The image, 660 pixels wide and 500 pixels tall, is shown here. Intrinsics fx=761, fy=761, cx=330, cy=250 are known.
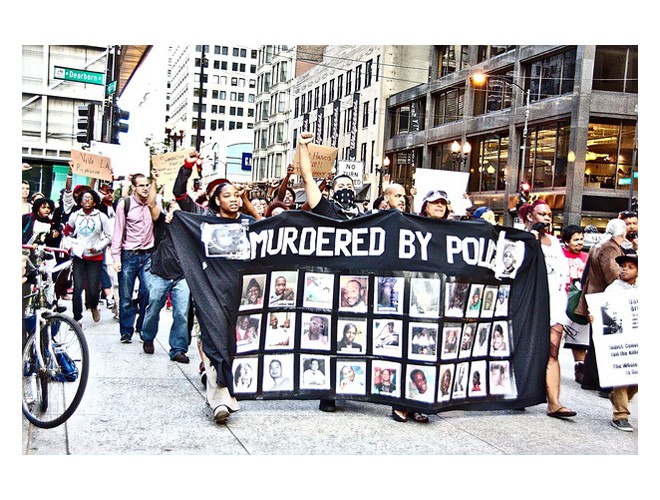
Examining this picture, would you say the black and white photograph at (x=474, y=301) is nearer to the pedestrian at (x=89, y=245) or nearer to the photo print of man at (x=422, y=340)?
the photo print of man at (x=422, y=340)

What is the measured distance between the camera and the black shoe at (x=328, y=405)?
5.51m

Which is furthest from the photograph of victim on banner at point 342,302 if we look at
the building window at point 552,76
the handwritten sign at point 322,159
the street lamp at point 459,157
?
the street lamp at point 459,157

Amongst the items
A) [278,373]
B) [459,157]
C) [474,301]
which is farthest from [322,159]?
[459,157]

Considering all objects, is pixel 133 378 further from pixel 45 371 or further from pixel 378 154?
pixel 378 154

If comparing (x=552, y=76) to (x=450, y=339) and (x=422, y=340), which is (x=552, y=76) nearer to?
(x=450, y=339)

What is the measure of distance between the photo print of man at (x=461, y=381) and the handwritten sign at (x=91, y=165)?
6.16m

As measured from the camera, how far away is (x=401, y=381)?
5.43m

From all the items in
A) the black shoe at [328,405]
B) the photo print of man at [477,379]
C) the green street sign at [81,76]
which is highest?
the green street sign at [81,76]

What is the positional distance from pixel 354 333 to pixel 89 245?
450 cm

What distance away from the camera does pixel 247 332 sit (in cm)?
534

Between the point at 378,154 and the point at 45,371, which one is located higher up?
the point at 378,154

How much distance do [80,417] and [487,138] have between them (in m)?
33.1

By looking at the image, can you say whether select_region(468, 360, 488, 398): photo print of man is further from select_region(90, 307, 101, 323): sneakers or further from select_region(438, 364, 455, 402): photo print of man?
select_region(90, 307, 101, 323): sneakers
